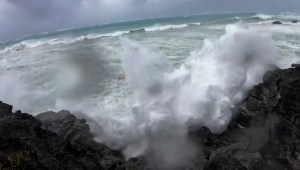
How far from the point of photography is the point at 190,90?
1425 cm

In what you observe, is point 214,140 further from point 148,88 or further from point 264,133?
point 148,88

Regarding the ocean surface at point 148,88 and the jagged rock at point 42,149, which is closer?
the jagged rock at point 42,149

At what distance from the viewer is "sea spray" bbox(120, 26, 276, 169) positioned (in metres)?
12.0

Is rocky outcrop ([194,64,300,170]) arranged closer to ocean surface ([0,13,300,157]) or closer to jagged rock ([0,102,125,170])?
ocean surface ([0,13,300,157])

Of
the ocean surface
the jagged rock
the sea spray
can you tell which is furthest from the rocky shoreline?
the ocean surface

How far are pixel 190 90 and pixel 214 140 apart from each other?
3.38 metres

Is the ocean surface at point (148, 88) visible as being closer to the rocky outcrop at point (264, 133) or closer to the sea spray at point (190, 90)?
the sea spray at point (190, 90)

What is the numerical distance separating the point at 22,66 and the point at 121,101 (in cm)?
1392

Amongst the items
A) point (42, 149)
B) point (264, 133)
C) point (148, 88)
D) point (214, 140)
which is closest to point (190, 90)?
point (148, 88)

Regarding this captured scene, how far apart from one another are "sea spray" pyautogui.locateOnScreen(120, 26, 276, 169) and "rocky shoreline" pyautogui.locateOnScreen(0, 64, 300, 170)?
576 mm

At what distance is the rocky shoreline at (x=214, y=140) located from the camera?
922 cm

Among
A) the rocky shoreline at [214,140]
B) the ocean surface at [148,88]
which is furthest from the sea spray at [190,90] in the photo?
the rocky shoreline at [214,140]

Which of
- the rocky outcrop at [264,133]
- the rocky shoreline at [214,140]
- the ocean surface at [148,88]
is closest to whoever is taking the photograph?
the rocky shoreline at [214,140]

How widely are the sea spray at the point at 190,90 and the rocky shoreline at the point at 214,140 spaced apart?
22.7 inches
